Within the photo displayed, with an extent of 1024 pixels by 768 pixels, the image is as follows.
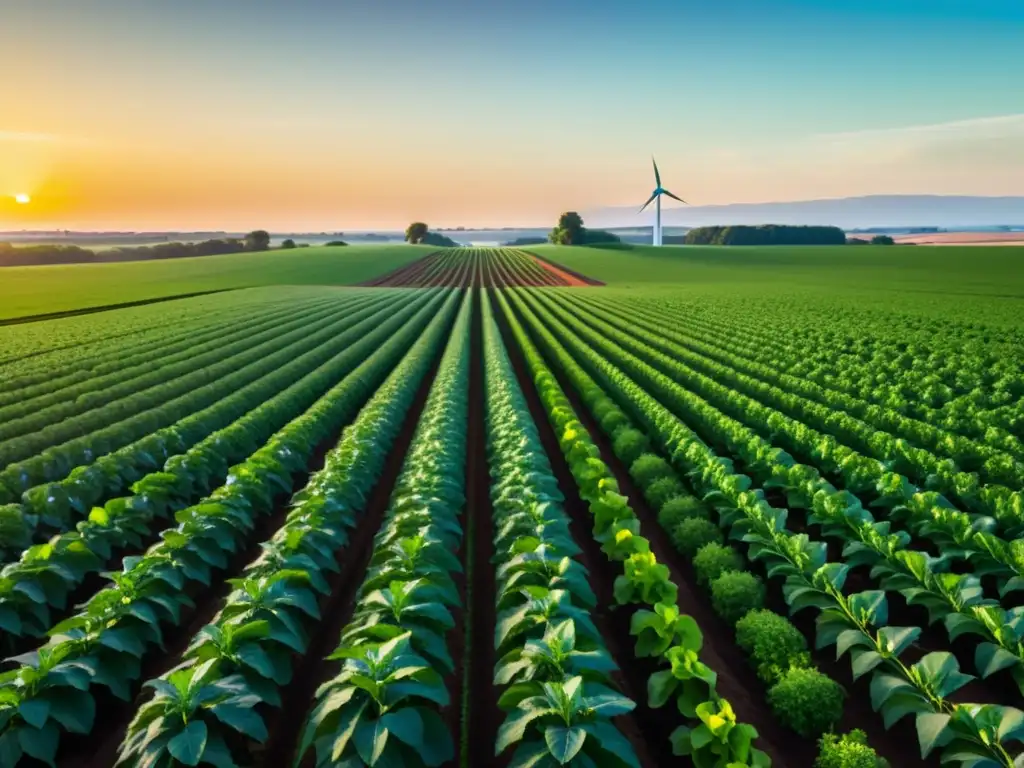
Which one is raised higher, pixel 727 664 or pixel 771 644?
pixel 771 644

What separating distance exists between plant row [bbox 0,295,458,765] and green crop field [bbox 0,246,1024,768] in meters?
0.04

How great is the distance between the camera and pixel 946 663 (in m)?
5.76

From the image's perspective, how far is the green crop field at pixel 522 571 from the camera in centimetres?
546

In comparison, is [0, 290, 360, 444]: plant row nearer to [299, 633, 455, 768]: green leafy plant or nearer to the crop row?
the crop row

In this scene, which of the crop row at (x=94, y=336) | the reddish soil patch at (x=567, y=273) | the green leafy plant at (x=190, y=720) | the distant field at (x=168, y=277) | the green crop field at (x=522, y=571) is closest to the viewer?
the green leafy plant at (x=190, y=720)

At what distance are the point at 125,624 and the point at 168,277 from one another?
101 metres

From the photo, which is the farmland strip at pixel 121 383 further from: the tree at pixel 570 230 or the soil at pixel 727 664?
the tree at pixel 570 230

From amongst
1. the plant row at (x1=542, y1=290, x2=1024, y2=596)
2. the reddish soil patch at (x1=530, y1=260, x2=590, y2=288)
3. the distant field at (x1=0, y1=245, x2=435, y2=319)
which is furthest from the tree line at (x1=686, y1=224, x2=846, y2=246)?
the plant row at (x1=542, y1=290, x2=1024, y2=596)

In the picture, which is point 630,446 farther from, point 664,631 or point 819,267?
point 819,267

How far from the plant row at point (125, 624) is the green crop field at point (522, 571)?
4 cm

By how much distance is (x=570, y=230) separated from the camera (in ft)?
552

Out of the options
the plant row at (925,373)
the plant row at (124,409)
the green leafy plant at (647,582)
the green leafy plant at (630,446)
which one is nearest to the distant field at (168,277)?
the plant row at (124,409)

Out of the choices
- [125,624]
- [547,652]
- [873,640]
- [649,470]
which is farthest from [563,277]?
[547,652]

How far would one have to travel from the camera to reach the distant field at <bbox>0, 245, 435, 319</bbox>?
65.7 m
